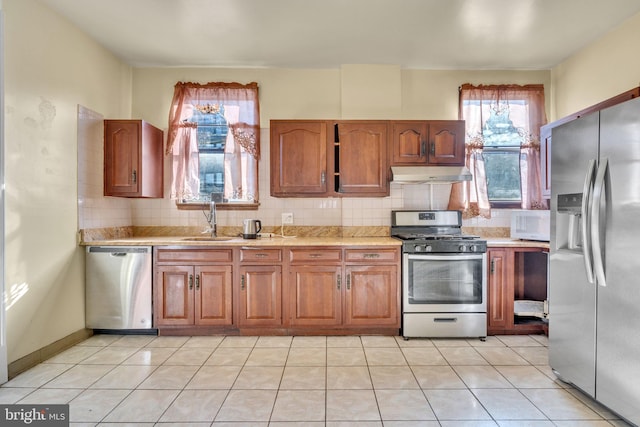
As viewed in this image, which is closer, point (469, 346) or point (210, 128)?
point (469, 346)

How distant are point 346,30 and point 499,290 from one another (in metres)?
2.78

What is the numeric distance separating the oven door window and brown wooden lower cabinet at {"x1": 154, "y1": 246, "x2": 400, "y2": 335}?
16cm

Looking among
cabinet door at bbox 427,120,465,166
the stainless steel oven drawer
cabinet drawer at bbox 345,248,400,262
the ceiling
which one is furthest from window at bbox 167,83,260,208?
the stainless steel oven drawer

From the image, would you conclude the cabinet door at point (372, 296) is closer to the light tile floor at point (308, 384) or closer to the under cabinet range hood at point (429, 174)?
the light tile floor at point (308, 384)

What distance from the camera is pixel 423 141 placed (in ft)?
11.7

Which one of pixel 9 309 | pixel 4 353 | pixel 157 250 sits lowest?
pixel 4 353

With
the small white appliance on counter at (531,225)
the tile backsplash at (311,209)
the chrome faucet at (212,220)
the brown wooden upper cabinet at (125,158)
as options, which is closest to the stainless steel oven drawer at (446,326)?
the small white appliance on counter at (531,225)

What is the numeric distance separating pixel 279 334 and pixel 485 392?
1.78 metres

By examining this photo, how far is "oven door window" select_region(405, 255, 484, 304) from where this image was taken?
3.20m

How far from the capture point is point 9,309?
95.5 inches

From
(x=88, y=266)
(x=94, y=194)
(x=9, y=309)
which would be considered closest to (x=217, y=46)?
(x=94, y=194)

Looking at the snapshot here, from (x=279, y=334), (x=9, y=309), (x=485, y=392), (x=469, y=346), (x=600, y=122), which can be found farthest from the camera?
(x=279, y=334)

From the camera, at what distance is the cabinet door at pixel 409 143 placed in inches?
140

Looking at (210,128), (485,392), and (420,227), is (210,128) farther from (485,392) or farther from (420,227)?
(485,392)
